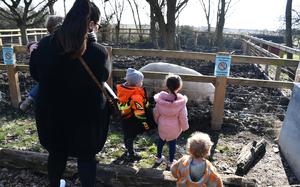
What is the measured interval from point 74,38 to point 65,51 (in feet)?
0.42

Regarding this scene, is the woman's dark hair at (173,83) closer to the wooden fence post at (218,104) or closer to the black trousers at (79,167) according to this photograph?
the black trousers at (79,167)

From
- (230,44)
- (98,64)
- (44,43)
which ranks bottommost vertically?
(230,44)

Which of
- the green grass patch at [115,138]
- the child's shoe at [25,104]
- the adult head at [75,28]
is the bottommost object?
the green grass patch at [115,138]

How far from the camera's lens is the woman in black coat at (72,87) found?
2166 millimetres

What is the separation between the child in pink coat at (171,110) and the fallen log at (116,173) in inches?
22.4

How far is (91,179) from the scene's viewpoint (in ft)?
8.68

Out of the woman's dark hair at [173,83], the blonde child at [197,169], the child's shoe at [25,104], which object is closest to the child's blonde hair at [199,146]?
the blonde child at [197,169]

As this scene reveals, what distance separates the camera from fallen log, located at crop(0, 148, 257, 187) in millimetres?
3010

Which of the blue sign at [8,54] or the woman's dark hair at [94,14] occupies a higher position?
the woman's dark hair at [94,14]

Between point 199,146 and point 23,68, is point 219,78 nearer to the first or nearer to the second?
point 199,146

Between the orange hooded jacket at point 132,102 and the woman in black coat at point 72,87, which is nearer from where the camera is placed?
the woman in black coat at point 72,87

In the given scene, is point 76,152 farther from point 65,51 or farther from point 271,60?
point 271,60

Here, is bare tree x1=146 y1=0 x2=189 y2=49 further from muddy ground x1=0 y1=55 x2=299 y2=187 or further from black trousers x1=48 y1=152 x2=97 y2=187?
black trousers x1=48 y1=152 x2=97 y2=187

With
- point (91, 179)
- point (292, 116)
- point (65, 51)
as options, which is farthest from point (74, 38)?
point (292, 116)
